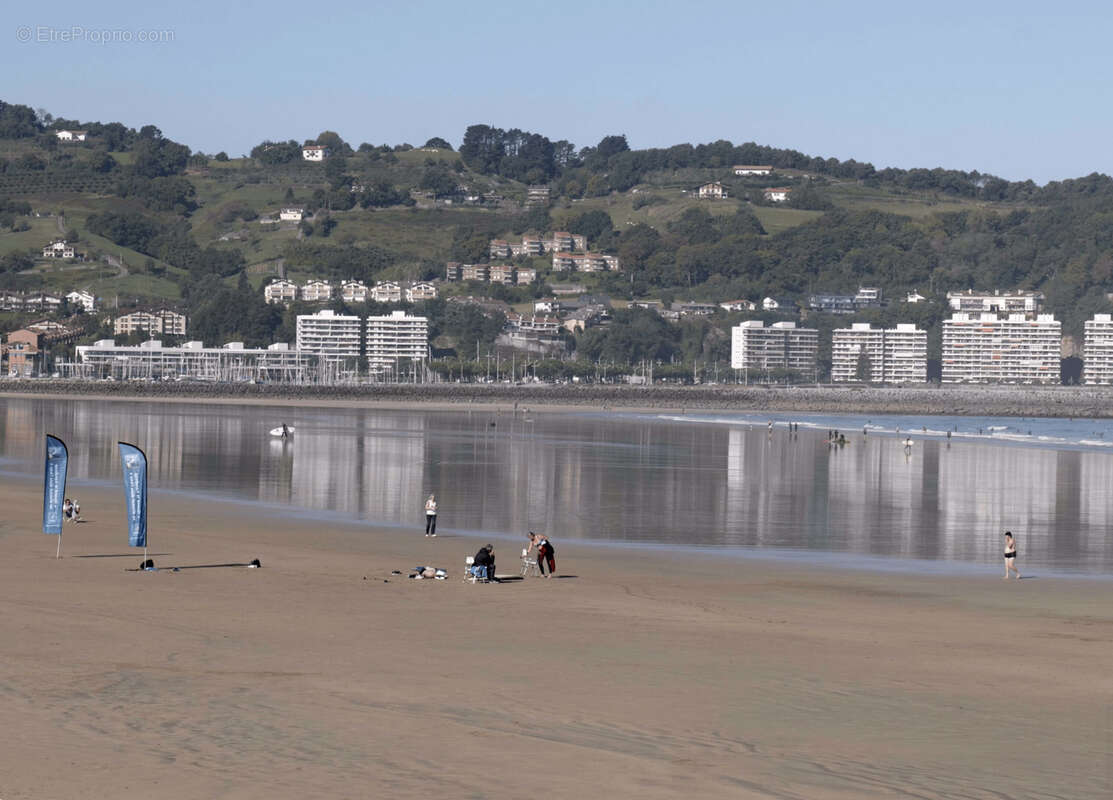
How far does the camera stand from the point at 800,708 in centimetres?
1174

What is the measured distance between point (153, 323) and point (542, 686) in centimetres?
17577

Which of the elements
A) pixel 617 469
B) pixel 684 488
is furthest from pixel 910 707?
pixel 617 469

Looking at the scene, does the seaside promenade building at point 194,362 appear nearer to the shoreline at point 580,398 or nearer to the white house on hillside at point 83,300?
the white house on hillside at point 83,300

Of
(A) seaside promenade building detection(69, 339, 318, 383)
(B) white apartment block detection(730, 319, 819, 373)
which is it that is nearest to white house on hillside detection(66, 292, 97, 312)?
(A) seaside promenade building detection(69, 339, 318, 383)

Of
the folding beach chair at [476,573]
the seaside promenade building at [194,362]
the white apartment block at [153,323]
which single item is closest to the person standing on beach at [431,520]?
→ the folding beach chair at [476,573]

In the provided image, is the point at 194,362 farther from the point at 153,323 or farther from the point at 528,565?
the point at 528,565

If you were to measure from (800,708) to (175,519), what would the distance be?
18.2 m

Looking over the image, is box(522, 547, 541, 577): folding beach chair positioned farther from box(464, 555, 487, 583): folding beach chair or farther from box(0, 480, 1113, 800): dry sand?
box(464, 555, 487, 583): folding beach chair

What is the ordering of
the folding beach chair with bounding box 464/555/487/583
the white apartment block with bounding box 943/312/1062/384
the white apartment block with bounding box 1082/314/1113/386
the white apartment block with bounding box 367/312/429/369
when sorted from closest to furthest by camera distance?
the folding beach chair with bounding box 464/555/487/583
the white apartment block with bounding box 367/312/429/369
the white apartment block with bounding box 1082/314/1113/386
the white apartment block with bounding box 943/312/1062/384

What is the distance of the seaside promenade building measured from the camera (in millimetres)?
160500

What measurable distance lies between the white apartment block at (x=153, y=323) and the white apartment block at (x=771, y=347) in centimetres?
7188

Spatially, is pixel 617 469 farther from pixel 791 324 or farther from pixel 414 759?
pixel 791 324

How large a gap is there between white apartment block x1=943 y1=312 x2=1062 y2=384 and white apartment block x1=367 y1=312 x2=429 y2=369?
68.0 meters

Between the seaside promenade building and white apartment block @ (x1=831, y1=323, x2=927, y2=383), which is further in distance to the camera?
white apartment block @ (x1=831, y1=323, x2=927, y2=383)
